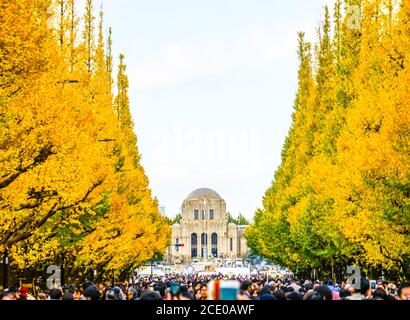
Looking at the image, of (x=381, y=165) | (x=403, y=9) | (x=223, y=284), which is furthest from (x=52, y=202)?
(x=223, y=284)

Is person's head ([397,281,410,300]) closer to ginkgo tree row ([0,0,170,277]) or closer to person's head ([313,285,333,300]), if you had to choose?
person's head ([313,285,333,300])

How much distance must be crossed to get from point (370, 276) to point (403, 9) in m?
22.1

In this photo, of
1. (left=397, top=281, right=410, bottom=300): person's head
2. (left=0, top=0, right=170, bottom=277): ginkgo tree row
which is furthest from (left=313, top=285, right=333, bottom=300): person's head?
(left=0, top=0, right=170, bottom=277): ginkgo tree row

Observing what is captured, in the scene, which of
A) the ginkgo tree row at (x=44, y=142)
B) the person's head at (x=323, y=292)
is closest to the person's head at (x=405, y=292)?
the person's head at (x=323, y=292)

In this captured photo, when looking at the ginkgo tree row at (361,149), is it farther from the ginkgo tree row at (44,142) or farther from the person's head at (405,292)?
the person's head at (405,292)

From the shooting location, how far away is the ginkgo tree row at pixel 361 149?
23.9 meters

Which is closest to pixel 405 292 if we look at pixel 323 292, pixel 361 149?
pixel 323 292

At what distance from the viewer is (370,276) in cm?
4519

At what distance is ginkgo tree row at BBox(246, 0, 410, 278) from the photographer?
23906 millimetres

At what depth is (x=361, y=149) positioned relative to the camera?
86.7 ft

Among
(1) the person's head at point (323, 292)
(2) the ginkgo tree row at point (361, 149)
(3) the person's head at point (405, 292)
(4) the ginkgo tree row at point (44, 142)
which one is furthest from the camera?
(2) the ginkgo tree row at point (361, 149)

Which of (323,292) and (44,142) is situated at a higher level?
(44,142)

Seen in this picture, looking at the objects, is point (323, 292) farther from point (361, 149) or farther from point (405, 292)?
point (361, 149)
